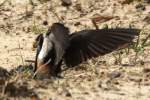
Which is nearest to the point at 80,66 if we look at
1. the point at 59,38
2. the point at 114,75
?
the point at 114,75

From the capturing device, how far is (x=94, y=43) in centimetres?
492

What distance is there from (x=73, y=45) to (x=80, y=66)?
0.57 meters

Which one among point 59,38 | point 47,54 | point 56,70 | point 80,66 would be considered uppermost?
point 59,38

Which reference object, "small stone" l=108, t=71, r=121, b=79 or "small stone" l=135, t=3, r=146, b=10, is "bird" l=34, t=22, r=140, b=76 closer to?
"small stone" l=108, t=71, r=121, b=79

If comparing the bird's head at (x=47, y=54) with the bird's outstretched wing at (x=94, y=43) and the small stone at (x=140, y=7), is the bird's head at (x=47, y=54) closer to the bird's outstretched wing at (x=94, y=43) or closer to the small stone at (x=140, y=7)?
the bird's outstretched wing at (x=94, y=43)

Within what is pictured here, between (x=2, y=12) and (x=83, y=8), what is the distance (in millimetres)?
961

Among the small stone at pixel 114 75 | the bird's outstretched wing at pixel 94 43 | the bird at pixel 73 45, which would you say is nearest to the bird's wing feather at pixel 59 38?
the bird at pixel 73 45

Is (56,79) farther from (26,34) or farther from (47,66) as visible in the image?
(26,34)

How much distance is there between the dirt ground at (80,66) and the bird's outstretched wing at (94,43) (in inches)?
6.7

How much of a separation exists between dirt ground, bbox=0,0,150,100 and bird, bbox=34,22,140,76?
0.46 feet

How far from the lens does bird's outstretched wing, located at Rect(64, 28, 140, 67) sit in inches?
191

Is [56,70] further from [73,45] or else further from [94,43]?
[94,43]

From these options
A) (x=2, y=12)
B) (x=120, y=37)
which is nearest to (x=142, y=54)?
(x=120, y=37)

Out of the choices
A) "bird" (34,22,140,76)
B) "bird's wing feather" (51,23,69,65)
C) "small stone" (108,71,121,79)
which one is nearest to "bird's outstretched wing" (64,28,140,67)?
"bird" (34,22,140,76)
